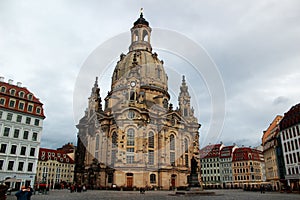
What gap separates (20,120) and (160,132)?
93.4 ft

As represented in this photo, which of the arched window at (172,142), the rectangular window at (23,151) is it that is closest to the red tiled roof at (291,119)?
the arched window at (172,142)

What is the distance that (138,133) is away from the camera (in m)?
53.0

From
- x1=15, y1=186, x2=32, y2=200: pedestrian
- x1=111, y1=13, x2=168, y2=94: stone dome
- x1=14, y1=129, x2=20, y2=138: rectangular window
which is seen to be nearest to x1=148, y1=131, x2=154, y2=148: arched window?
x1=111, y1=13, x2=168, y2=94: stone dome

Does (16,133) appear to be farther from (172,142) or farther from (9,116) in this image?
(172,142)

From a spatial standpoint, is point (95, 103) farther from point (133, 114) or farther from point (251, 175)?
point (251, 175)

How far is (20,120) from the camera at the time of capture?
141ft

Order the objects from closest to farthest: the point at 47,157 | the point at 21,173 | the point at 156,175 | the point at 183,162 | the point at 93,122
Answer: the point at 21,173
the point at 156,175
the point at 183,162
the point at 93,122
the point at 47,157

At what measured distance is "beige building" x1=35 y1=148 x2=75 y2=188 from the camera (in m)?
75.8

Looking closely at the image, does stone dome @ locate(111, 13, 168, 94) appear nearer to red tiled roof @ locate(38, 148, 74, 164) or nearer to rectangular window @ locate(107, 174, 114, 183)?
rectangular window @ locate(107, 174, 114, 183)

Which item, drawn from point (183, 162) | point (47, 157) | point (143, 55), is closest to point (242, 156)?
point (183, 162)

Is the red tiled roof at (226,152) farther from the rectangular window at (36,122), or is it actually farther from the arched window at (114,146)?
the rectangular window at (36,122)

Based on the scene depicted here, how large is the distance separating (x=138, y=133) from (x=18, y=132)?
74.6ft

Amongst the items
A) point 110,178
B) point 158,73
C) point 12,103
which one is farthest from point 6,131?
point 158,73

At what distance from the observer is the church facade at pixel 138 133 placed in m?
51.7
